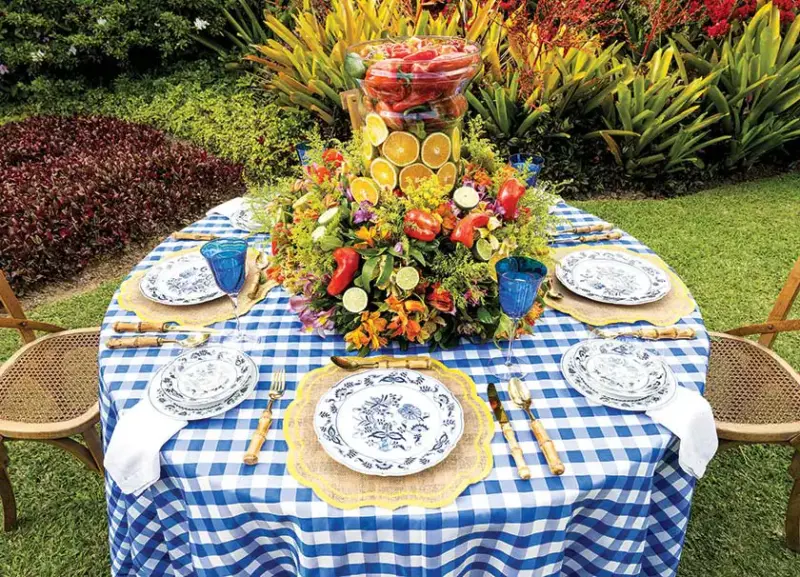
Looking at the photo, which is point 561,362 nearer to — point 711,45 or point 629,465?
point 629,465

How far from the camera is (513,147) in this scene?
4570mm

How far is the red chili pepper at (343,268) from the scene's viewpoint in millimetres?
1578

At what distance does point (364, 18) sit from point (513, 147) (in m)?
1.54

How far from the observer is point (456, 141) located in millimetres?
1668

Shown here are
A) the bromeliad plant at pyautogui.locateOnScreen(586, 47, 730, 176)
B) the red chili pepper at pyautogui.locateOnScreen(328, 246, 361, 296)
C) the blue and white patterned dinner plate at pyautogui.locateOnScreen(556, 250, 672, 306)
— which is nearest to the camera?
the red chili pepper at pyautogui.locateOnScreen(328, 246, 361, 296)

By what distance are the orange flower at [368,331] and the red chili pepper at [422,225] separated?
0.24 meters

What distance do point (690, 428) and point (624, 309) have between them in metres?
0.51

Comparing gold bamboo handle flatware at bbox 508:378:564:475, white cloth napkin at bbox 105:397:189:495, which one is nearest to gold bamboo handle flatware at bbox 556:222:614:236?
gold bamboo handle flatware at bbox 508:378:564:475

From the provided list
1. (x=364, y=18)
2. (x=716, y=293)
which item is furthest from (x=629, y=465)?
(x=364, y=18)

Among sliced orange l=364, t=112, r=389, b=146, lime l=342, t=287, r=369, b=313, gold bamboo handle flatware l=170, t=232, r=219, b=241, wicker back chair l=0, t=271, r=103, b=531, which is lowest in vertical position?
wicker back chair l=0, t=271, r=103, b=531

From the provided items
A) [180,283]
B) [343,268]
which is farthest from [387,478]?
[180,283]

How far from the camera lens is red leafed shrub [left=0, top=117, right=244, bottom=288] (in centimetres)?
376

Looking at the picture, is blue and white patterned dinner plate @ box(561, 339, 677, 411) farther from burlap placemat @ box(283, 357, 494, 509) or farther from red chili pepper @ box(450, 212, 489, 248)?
red chili pepper @ box(450, 212, 489, 248)

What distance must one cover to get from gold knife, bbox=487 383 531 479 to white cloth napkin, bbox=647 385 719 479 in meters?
0.34
